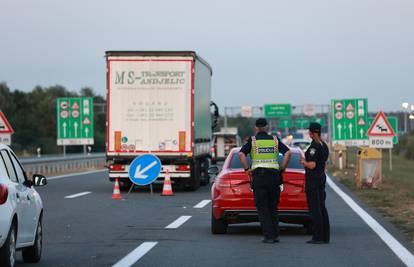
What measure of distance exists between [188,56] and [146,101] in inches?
67.6

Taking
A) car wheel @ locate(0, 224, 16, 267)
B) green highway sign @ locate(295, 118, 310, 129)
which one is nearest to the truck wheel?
car wheel @ locate(0, 224, 16, 267)

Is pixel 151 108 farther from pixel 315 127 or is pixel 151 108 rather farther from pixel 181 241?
pixel 315 127

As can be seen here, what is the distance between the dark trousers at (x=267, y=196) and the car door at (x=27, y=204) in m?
3.75

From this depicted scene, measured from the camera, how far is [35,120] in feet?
324

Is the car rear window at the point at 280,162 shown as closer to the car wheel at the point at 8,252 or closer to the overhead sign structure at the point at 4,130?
the car wheel at the point at 8,252

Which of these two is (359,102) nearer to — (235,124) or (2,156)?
(2,156)

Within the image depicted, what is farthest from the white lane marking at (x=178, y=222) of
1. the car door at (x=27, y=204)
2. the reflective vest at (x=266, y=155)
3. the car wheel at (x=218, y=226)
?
the car door at (x=27, y=204)

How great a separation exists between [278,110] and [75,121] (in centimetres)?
5015

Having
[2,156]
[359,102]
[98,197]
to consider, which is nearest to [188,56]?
[98,197]

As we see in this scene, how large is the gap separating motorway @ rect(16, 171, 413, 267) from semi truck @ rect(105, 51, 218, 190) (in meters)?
5.46

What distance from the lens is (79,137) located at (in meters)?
53.4

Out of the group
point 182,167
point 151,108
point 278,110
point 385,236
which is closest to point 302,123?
point 278,110

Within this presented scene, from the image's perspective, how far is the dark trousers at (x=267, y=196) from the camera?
47.8 ft

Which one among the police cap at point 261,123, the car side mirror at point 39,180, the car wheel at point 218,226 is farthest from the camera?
the car wheel at point 218,226
